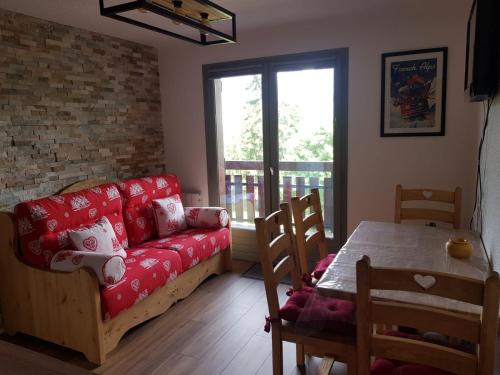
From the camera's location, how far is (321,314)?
5.79ft

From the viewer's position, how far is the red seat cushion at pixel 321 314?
1710 millimetres

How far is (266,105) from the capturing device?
3.63m

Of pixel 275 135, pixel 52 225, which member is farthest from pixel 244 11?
pixel 52 225

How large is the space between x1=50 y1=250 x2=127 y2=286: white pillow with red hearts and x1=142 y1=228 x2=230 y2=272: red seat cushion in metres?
0.70

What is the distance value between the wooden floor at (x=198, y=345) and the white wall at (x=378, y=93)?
1.36m

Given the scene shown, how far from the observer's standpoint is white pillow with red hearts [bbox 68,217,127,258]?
2.53 meters

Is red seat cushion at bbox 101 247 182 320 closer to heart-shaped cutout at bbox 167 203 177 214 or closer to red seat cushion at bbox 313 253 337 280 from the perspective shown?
heart-shaped cutout at bbox 167 203 177 214

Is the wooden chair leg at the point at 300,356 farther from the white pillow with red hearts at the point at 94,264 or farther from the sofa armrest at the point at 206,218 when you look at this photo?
the sofa armrest at the point at 206,218

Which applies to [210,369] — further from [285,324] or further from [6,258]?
[6,258]

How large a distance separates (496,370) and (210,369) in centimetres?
150

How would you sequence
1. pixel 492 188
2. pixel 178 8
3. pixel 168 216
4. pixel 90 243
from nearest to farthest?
pixel 492 188 < pixel 178 8 < pixel 90 243 < pixel 168 216

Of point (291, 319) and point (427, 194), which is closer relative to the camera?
point (291, 319)

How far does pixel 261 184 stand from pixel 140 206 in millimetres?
1237

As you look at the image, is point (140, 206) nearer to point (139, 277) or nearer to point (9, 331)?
point (139, 277)
